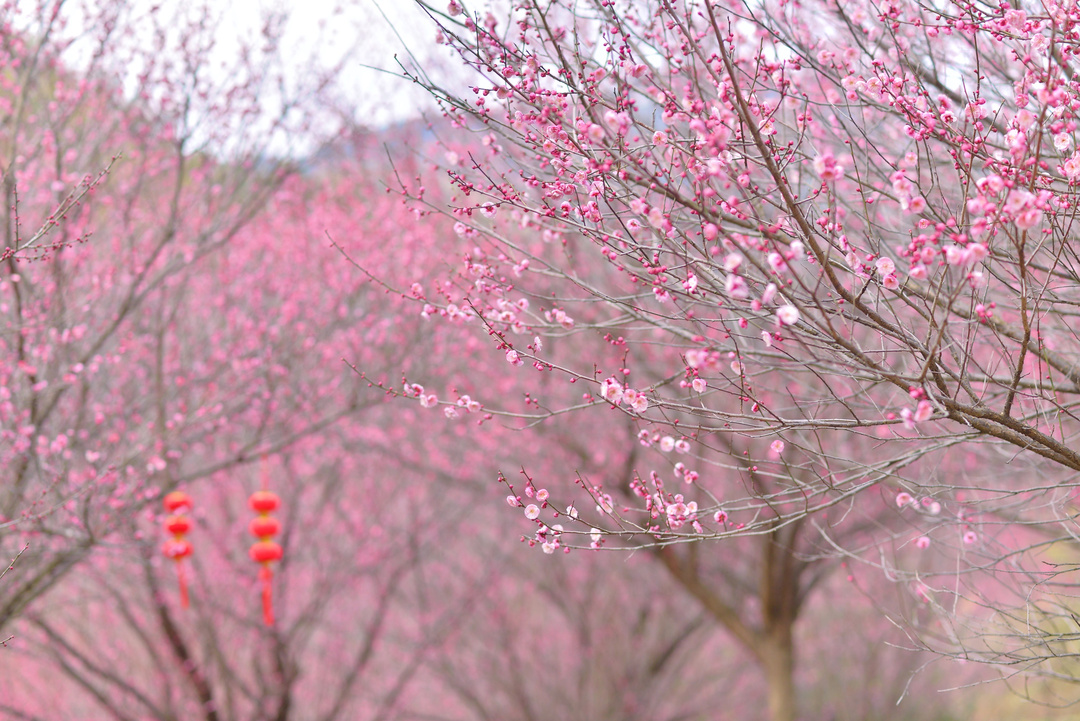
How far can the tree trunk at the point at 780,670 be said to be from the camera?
346 inches

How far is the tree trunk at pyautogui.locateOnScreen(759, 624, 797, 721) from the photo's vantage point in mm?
8789

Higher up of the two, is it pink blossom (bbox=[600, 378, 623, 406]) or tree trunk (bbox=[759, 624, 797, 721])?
pink blossom (bbox=[600, 378, 623, 406])

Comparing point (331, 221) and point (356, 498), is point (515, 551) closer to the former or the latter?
point (356, 498)

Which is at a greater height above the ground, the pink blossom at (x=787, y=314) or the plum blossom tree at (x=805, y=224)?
the plum blossom tree at (x=805, y=224)

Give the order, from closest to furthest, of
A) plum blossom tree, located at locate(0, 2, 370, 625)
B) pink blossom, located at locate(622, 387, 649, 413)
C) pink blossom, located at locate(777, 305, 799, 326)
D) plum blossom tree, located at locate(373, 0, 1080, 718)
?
pink blossom, located at locate(777, 305, 799, 326) → plum blossom tree, located at locate(373, 0, 1080, 718) → pink blossom, located at locate(622, 387, 649, 413) → plum blossom tree, located at locate(0, 2, 370, 625)

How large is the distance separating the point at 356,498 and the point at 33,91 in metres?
6.73

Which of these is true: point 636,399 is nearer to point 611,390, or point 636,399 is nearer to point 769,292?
point 611,390

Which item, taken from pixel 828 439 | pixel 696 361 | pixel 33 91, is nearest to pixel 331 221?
pixel 33 91

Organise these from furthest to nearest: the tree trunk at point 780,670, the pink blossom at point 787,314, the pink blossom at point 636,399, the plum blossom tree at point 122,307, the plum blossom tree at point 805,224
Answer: the tree trunk at point 780,670
the plum blossom tree at point 122,307
the pink blossom at point 636,399
the plum blossom tree at point 805,224
the pink blossom at point 787,314

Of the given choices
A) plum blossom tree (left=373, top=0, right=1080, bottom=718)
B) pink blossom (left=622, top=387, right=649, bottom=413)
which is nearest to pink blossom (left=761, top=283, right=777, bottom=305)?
plum blossom tree (left=373, top=0, right=1080, bottom=718)

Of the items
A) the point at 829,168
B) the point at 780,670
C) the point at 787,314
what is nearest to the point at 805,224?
the point at 829,168

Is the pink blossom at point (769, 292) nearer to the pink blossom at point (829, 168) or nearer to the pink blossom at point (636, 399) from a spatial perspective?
the pink blossom at point (829, 168)

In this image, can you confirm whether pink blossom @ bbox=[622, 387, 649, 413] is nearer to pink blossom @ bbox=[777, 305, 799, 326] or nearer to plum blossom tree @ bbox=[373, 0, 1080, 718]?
plum blossom tree @ bbox=[373, 0, 1080, 718]

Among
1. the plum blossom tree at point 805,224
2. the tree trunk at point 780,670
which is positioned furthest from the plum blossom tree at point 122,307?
the tree trunk at point 780,670
